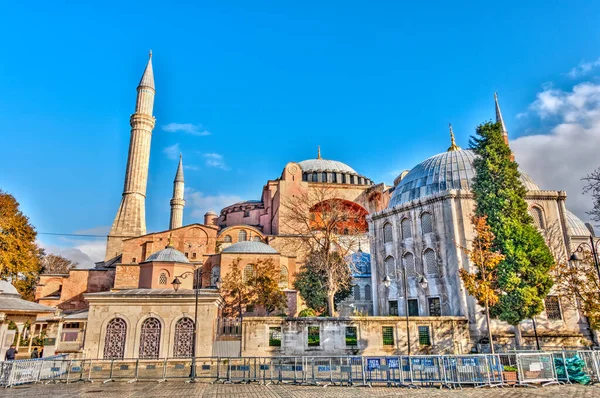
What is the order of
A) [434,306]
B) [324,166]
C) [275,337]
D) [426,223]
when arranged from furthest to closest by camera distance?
[324,166]
[426,223]
[434,306]
[275,337]

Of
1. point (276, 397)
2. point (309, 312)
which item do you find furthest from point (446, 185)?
point (276, 397)

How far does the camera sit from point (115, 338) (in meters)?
17.3

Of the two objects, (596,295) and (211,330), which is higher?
(596,295)

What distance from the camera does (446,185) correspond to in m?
24.7

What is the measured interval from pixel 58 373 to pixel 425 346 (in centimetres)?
1498

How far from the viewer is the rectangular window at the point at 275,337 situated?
A: 1833cm

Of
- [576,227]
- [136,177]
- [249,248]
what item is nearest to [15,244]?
[136,177]

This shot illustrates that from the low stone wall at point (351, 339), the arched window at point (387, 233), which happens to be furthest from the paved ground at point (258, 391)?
the arched window at point (387, 233)

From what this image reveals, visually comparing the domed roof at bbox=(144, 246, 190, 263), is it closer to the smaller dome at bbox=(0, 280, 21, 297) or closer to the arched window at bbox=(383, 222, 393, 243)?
the smaller dome at bbox=(0, 280, 21, 297)

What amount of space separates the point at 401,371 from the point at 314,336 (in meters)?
7.75

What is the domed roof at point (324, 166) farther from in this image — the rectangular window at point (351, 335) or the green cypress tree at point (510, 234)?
the rectangular window at point (351, 335)

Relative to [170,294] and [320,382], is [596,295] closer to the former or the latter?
[320,382]

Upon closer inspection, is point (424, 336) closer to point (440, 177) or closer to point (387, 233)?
point (387, 233)

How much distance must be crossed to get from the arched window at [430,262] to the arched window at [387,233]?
2808 mm
